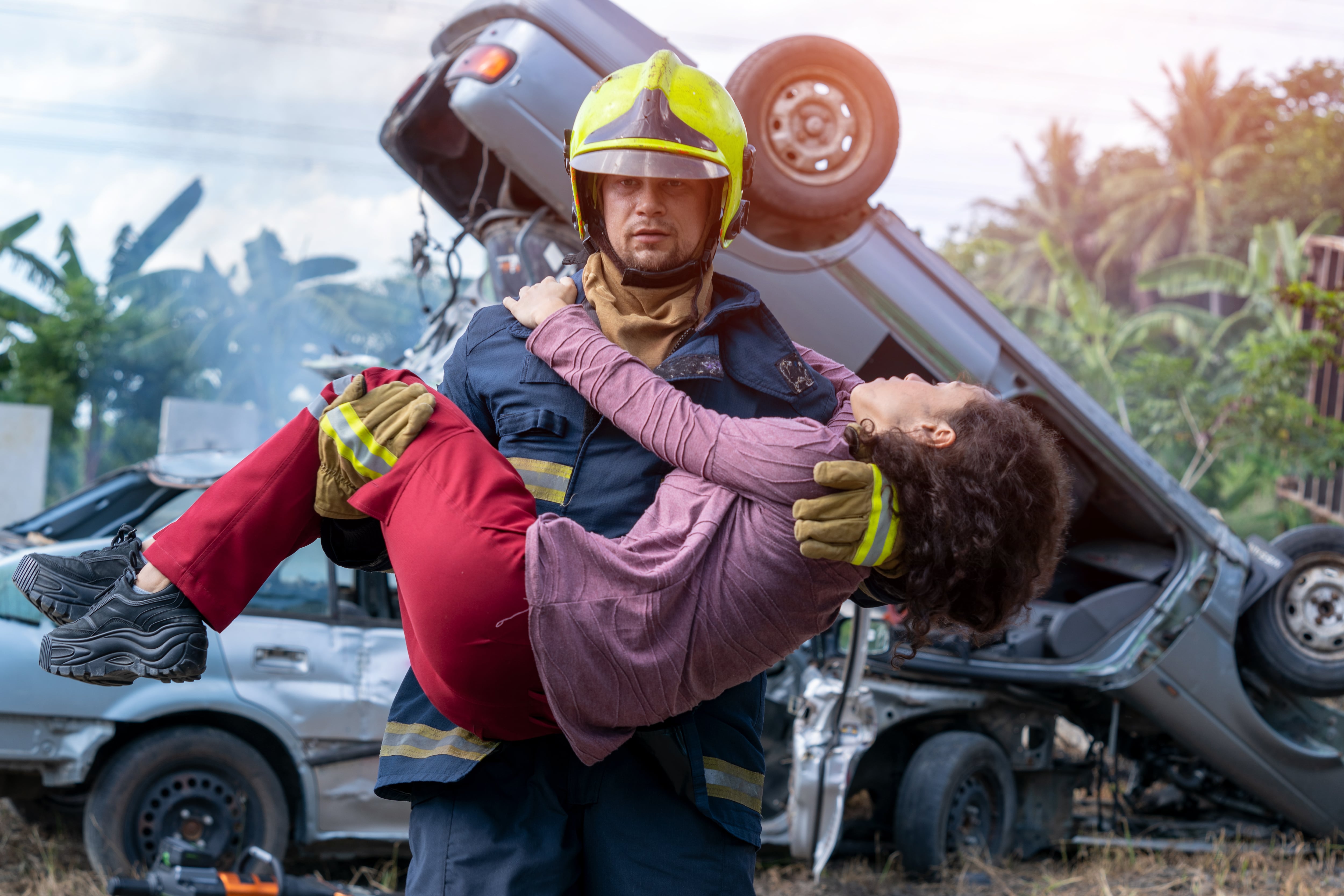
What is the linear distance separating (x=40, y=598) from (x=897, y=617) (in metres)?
4.20

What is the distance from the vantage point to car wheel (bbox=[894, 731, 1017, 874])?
521cm

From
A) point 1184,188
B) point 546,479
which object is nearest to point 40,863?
point 546,479

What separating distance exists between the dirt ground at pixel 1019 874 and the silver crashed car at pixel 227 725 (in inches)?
9.3

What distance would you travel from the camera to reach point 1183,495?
539 centimetres

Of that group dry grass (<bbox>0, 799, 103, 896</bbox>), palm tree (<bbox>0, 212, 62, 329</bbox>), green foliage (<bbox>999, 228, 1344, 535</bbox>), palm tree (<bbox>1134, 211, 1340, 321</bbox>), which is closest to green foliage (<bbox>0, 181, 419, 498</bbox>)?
palm tree (<bbox>0, 212, 62, 329</bbox>)

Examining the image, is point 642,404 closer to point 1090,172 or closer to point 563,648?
point 563,648

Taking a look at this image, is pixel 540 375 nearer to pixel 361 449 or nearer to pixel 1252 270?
pixel 361 449

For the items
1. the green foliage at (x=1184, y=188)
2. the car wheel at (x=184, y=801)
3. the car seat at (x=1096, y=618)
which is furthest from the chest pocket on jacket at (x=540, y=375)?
the green foliage at (x=1184, y=188)

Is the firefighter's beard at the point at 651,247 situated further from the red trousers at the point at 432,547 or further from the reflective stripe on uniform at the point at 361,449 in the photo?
the reflective stripe on uniform at the point at 361,449

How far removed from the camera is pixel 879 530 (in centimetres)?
176

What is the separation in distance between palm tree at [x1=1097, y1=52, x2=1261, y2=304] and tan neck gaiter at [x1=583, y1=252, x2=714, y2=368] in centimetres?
3021

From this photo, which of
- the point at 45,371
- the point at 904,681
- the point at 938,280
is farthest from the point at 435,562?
the point at 45,371

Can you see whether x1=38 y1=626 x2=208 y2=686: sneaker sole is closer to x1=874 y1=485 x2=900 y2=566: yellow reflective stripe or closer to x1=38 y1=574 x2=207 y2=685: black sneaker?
x1=38 y1=574 x2=207 y2=685: black sneaker

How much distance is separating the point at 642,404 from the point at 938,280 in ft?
10.7
